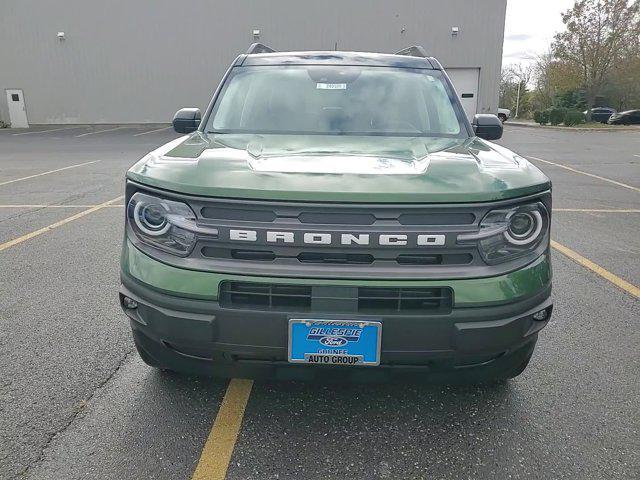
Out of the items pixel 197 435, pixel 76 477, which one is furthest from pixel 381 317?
pixel 76 477

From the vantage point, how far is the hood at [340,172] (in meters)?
2.00

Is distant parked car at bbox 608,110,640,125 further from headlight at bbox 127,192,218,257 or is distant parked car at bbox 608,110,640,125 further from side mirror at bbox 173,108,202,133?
headlight at bbox 127,192,218,257

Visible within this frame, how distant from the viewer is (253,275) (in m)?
2.00

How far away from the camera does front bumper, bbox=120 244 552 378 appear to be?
1.99 m

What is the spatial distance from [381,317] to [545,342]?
1831mm

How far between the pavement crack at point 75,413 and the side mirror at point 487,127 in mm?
2729


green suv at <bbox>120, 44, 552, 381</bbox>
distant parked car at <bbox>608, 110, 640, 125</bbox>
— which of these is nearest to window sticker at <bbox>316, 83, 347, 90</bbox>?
green suv at <bbox>120, 44, 552, 381</bbox>

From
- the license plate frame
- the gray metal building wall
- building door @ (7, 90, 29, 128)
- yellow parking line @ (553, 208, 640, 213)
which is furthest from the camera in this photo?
building door @ (7, 90, 29, 128)

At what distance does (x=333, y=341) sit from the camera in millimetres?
2014

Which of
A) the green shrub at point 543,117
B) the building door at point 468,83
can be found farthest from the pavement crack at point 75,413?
the green shrub at point 543,117

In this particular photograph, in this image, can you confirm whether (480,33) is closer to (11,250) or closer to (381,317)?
(11,250)

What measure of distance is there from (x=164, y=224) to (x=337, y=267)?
0.74m

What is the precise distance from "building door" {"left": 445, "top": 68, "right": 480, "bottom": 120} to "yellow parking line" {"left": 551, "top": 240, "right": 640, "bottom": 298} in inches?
849

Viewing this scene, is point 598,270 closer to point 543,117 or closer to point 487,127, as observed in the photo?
point 487,127
